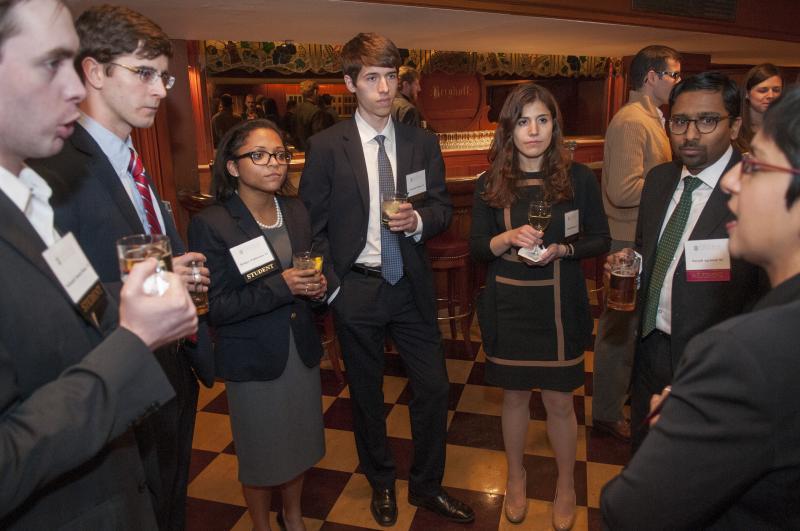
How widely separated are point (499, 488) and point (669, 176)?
1.50m

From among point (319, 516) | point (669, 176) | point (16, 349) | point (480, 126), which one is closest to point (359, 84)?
point (669, 176)

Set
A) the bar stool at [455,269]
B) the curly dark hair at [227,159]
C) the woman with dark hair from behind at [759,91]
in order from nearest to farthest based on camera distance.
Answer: the curly dark hair at [227,159] → the woman with dark hair from behind at [759,91] → the bar stool at [455,269]

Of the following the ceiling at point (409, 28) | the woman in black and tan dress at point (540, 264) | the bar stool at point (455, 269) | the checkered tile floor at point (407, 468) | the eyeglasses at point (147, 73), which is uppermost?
the ceiling at point (409, 28)

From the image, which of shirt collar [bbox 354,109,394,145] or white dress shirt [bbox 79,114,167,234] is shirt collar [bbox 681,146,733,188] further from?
white dress shirt [bbox 79,114,167,234]

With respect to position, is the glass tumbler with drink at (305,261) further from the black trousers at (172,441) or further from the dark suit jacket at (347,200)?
the black trousers at (172,441)

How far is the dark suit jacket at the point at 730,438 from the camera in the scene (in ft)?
2.64

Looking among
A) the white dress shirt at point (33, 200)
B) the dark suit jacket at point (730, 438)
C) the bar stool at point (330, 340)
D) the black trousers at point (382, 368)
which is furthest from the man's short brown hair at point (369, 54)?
the bar stool at point (330, 340)

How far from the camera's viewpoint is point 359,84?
2240 mm

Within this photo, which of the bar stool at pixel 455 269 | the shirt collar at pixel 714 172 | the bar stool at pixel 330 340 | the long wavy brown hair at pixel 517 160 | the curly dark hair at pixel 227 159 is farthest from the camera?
the bar stool at pixel 455 269

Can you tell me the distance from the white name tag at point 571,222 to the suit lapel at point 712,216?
0.47 metres

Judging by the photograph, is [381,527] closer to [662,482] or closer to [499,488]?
[499,488]

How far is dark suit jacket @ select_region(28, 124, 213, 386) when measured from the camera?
143 centimetres

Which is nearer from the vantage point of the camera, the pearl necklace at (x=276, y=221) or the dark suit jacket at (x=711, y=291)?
the dark suit jacket at (x=711, y=291)

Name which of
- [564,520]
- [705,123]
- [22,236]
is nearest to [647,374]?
[564,520]
